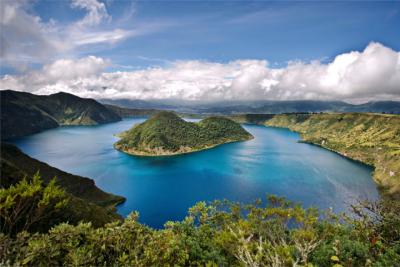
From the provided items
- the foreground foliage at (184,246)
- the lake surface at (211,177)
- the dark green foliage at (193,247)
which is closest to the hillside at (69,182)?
the lake surface at (211,177)

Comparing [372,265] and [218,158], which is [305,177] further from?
[372,265]

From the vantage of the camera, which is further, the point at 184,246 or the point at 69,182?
the point at 69,182

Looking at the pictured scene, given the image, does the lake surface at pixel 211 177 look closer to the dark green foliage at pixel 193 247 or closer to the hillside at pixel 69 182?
the hillside at pixel 69 182

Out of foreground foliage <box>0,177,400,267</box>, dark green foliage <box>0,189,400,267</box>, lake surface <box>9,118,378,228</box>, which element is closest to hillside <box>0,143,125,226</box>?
lake surface <box>9,118,378,228</box>

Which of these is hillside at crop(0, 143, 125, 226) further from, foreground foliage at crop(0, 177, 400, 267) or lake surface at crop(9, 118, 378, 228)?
foreground foliage at crop(0, 177, 400, 267)

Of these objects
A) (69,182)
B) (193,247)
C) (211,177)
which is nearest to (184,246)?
(193,247)

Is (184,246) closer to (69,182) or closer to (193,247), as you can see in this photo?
(193,247)

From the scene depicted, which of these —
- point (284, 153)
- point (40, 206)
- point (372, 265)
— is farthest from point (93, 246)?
point (284, 153)

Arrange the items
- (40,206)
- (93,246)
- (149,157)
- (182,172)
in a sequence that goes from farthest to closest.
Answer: (149,157)
(182,172)
(93,246)
(40,206)
